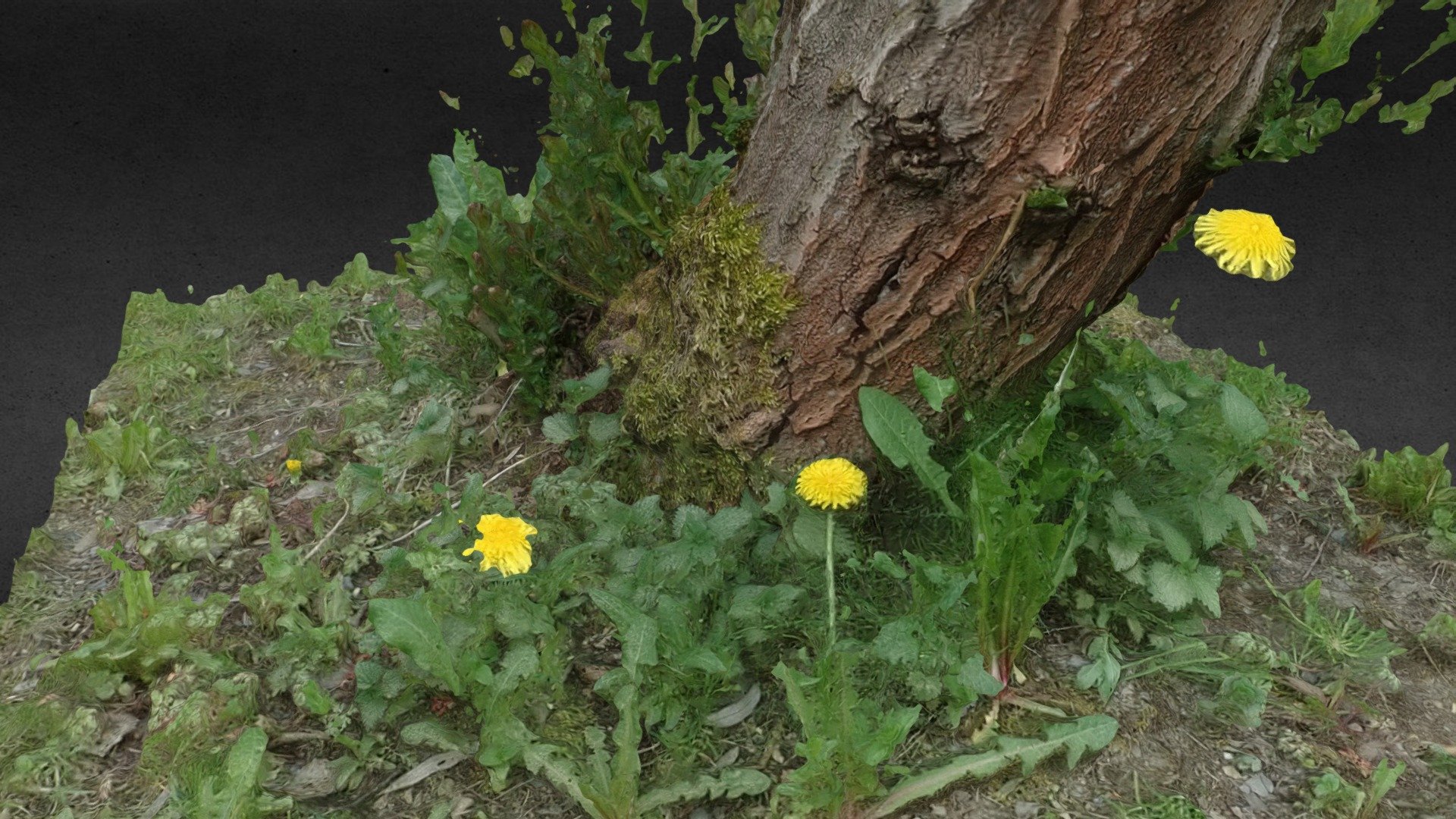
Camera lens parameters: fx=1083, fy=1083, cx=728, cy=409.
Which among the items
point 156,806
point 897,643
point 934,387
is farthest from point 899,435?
point 156,806

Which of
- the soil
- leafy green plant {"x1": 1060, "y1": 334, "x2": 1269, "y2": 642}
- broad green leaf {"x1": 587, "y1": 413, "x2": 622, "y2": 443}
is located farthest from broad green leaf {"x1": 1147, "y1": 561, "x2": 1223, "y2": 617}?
broad green leaf {"x1": 587, "y1": 413, "x2": 622, "y2": 443}

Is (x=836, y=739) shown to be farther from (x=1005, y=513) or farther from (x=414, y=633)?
(x=414, y=633)

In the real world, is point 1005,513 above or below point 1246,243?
below

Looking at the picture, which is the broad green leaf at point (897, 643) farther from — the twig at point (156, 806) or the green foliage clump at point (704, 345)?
the twig at point (156, 806)

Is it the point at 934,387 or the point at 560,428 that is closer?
the point at 934,387

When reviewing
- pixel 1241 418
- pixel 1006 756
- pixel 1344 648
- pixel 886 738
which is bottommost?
pixel 1344 648

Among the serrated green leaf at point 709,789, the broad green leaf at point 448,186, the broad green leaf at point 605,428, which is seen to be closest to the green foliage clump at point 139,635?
the broad green leaf at point 605,428
